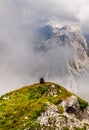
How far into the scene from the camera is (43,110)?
90062mm

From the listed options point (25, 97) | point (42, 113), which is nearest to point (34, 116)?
point (42, 113)

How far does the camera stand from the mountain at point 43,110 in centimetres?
8531

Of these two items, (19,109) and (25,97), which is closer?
(19,109)

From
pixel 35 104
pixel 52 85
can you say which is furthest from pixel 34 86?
pixel 35 104

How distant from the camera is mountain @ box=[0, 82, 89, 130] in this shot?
85.3 m

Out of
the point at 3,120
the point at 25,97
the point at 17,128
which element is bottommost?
the point at 17,128

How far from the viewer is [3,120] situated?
300 feet

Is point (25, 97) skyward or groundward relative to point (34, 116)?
skyward

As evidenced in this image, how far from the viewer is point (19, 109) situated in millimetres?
94188

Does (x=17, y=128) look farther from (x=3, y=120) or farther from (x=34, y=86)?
(x=34, y=86)

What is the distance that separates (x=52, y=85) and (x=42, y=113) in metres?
20.9

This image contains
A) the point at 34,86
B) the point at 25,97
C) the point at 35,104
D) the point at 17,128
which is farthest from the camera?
the point at 34,86

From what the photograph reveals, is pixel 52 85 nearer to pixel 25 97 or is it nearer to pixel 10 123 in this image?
pixel 25 97

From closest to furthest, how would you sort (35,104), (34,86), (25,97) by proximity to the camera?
(35,104) < (25,97) < (34,86)
